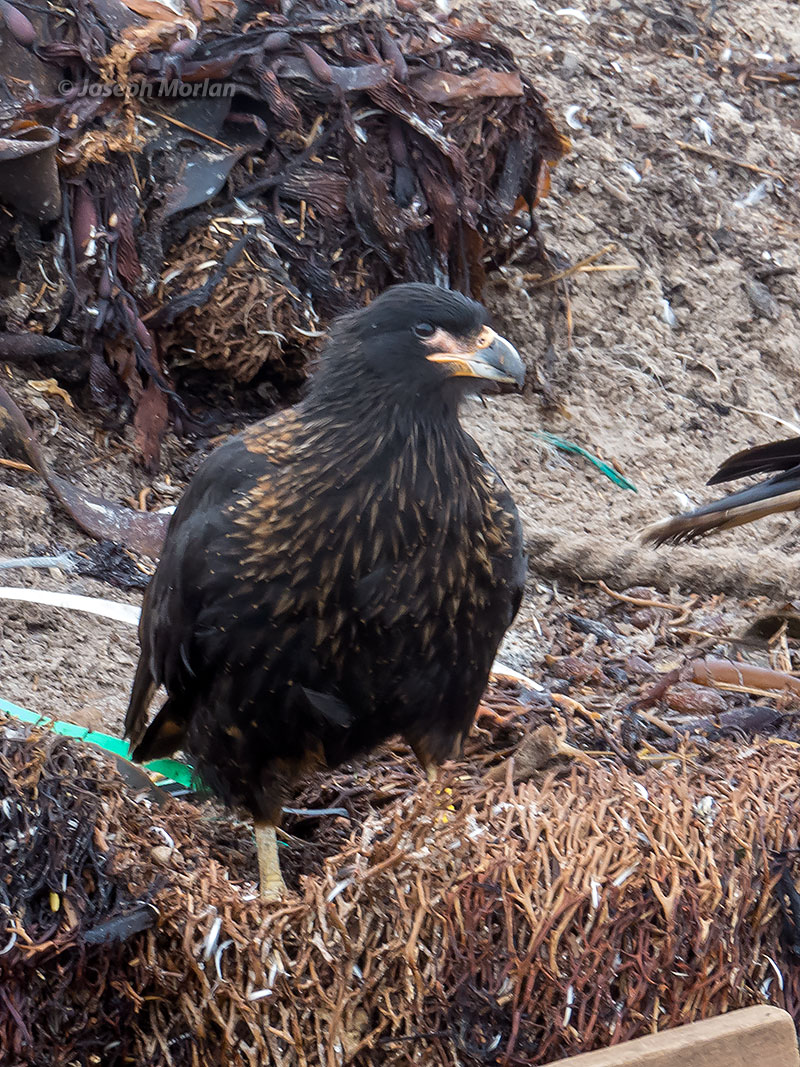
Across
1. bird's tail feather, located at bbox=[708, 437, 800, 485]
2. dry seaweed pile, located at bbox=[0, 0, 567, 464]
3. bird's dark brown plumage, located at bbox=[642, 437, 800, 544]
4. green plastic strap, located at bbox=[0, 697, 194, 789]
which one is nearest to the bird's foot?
green plastic strap, located at bbox=[0, 697, 194, 789]

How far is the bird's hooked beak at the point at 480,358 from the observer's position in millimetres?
2709

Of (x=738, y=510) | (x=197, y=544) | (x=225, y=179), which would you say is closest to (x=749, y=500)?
(x=738, y=510)

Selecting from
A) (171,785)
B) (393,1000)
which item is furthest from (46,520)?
(393,1000)

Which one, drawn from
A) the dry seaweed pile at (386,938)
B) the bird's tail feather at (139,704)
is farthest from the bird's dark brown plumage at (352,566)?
the dry seaweed pile at (386,938)

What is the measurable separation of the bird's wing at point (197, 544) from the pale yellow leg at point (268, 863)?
1.34 ft

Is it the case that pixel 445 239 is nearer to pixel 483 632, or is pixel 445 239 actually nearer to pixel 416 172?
pixel 416 172

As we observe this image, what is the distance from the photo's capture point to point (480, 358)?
271 centimetres

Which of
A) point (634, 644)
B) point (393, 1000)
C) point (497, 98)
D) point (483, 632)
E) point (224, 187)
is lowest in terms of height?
point (634, 644)

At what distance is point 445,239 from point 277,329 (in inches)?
34.8

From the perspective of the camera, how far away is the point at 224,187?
4.72 meters

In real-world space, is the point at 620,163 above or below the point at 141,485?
above

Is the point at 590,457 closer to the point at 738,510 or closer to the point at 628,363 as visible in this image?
the point at 628,363

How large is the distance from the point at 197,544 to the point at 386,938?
102cm

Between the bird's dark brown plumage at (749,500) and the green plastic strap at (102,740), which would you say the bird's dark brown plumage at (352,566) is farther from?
the bird's dark brown plumage at (749,500)
